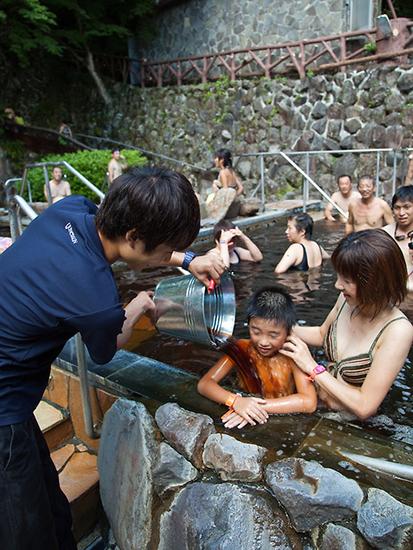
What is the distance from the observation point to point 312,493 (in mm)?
1784

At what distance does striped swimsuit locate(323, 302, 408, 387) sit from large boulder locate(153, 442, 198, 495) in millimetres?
1062

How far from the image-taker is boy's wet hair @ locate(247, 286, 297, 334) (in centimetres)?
263

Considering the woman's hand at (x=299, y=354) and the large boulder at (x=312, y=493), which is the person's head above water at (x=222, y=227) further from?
the large boulder at (x=312, y=493)

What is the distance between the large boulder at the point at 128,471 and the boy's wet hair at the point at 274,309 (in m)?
0.84

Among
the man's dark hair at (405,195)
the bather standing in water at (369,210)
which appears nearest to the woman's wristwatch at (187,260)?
the man's dark hair at (405,195)

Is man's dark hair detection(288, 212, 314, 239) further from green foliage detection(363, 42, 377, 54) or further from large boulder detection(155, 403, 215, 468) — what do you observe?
green foliage detection(363, 42, 377, 54)

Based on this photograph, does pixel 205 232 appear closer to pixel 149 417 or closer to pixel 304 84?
pixel 149 417

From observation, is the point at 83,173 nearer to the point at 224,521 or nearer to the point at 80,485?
the point at 80,485

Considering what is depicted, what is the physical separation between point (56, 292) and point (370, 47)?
1513 centimetres

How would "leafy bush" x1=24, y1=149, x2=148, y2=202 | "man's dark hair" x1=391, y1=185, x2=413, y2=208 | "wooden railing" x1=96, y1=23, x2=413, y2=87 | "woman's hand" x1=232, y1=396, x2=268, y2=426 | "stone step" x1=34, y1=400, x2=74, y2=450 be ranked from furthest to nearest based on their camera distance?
"wooden railing" x1=96, y1=23, x2=413, y2=87 < "leafy bush" x1=24, y1=149, x2=148, y2=202 < "man's dark hair" x1=391, y1=185, x2=413, y2=208 < "stone step" x1=34, y1=400, x2=74, y2=450 < "woman's hand" x1=232, y1=396, x2=268, y2=426

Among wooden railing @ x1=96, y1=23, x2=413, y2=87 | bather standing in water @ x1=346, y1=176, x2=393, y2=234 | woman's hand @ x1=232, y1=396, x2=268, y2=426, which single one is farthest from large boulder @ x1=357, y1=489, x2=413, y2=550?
wooden railing @ x1=96, y1=23, x2=413, y2=87

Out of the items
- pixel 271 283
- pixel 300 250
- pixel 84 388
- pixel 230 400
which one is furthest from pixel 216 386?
pixel 300 250

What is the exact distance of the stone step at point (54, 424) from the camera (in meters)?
2.87

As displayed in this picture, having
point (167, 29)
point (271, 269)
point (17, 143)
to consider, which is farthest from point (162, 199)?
point (167, 29)
